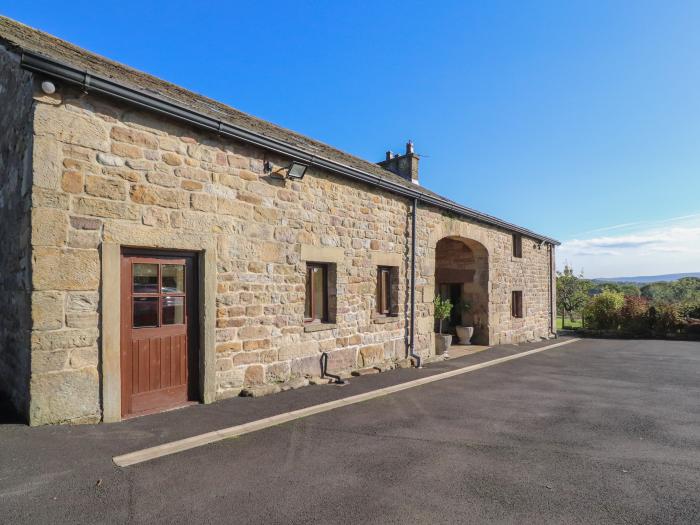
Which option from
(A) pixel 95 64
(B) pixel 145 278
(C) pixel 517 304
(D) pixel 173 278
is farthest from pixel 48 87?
(C) pixel 517 304

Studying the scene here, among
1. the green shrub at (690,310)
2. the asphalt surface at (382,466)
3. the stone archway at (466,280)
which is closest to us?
the asphalt surface at (382,466)

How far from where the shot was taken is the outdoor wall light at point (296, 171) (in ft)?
20.8

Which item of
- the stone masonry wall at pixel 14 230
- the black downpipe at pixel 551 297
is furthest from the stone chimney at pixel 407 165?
the stone masonry wall at pixel 14 230

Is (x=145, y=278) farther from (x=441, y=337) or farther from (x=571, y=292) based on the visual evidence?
(x=571, y=292)

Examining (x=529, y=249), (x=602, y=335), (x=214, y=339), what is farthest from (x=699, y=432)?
(x=602, y=335)

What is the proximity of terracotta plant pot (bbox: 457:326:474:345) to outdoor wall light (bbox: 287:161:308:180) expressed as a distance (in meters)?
8.27

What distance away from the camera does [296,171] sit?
252 inches

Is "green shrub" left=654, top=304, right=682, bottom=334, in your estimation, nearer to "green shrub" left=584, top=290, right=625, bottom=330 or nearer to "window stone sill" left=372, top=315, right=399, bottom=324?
"green shrub" left=584, top=290, right=625, bottom=330

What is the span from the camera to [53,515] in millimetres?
2803

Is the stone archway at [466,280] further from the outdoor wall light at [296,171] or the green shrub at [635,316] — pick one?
the green shrub at [635,316]

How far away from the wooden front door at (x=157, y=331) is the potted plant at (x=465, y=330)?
9.20 metres

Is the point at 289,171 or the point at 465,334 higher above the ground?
the point at 289,171

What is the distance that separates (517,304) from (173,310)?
12.7 m

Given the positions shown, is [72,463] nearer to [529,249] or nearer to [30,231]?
[30,231]
